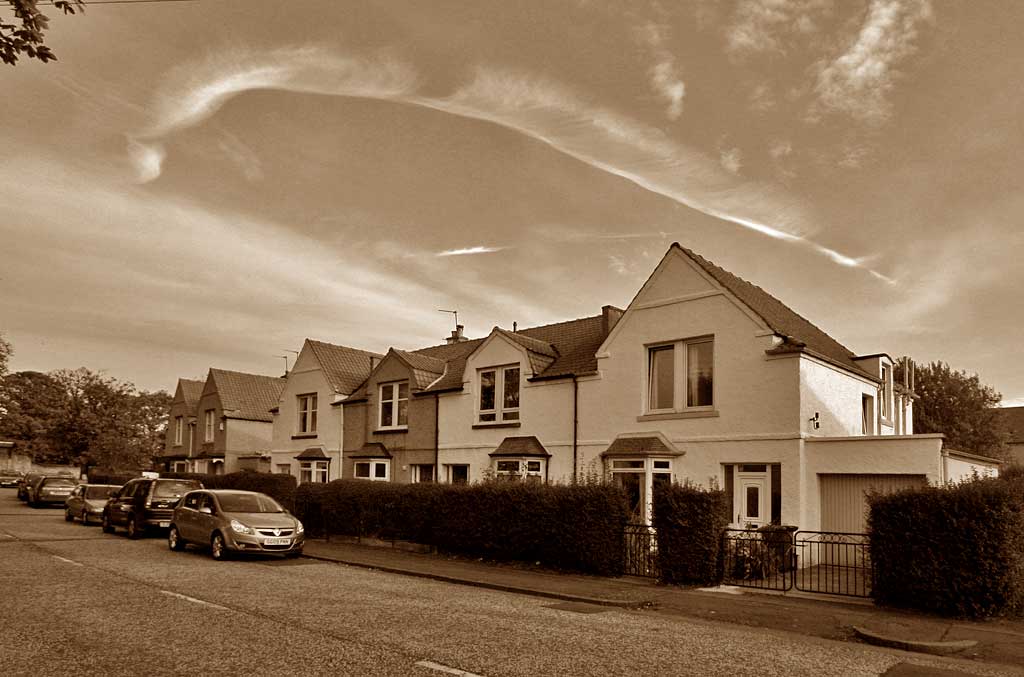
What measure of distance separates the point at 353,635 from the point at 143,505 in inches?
676

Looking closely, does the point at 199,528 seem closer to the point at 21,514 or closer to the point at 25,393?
the point at 21,514

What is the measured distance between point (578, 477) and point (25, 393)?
221ft

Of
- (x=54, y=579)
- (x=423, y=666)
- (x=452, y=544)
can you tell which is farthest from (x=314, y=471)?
(x=423, y=666)

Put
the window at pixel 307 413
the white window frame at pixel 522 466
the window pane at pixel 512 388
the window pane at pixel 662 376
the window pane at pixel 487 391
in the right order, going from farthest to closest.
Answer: the window at pixel 307 413
the window pane at pixel 487 391
the window pane at pixel 512 388
the white window frame at pixel 522 466
the window pane at pixel 662 376

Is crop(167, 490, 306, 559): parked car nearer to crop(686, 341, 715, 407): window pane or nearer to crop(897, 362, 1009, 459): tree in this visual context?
crop(686, 341, 715, 407): window pane

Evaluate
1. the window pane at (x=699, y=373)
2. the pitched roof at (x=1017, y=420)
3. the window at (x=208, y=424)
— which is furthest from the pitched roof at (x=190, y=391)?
the pitched roof at (x=1017, y=420)

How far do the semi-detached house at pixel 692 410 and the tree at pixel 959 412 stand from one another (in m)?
26.3

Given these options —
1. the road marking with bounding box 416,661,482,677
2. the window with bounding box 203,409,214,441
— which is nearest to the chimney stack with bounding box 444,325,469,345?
the window with bounding box 203,409,214,441

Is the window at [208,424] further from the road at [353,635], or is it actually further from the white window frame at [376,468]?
the road at [353,635]

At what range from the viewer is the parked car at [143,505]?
2403 centimetres

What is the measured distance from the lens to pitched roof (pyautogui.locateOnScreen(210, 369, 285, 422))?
46.9m

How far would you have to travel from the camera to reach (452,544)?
65.7ft

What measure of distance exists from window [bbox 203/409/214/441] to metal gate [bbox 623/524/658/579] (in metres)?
36.9

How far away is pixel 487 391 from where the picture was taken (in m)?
28.5
